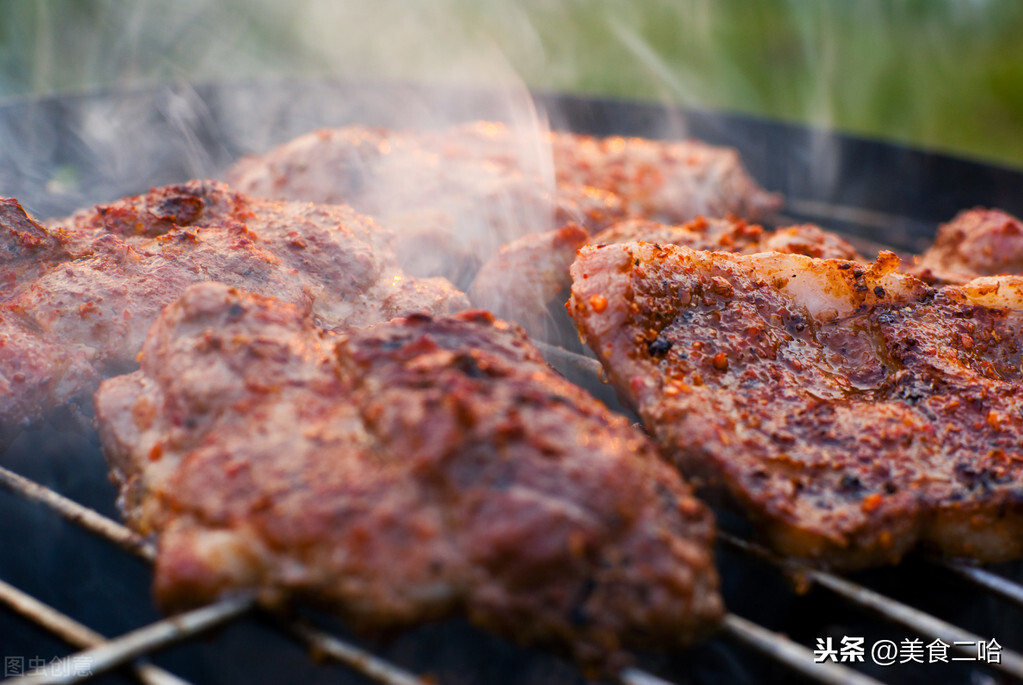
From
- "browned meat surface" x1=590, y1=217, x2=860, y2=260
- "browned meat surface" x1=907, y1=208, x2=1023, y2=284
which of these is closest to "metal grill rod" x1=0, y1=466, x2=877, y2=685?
"browned meat surface" x1=590, y1=217, x2=860, y2=260

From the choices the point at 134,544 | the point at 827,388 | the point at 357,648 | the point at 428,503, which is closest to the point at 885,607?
the point at 827,388

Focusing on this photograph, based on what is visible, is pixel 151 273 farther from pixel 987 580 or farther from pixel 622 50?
pixel 622 50

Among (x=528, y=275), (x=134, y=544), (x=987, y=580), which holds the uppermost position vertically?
(x=528, y=275)

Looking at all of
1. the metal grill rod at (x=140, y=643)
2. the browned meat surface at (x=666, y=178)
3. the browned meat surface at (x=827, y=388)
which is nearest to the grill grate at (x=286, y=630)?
the metal grill rod at (x=140, y=643)

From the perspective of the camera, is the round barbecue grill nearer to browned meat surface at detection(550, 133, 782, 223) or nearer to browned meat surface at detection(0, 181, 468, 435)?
browned meat surface at detection(0, 181, 468, 435)

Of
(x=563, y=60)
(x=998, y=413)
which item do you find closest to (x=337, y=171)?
(x=998, y=413)

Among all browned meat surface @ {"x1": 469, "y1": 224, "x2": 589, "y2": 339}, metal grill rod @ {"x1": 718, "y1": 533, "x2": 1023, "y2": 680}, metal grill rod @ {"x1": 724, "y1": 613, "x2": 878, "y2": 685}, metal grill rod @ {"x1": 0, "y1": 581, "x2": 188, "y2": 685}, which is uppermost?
browned meat surface @ {"x1": 469, "y1": 224, "x2": 589, "y2": 339}

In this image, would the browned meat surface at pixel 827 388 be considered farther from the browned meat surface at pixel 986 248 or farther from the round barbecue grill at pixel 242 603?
the browned meat surface at pixel 986 248

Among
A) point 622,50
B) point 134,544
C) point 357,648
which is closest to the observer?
point 357,648
